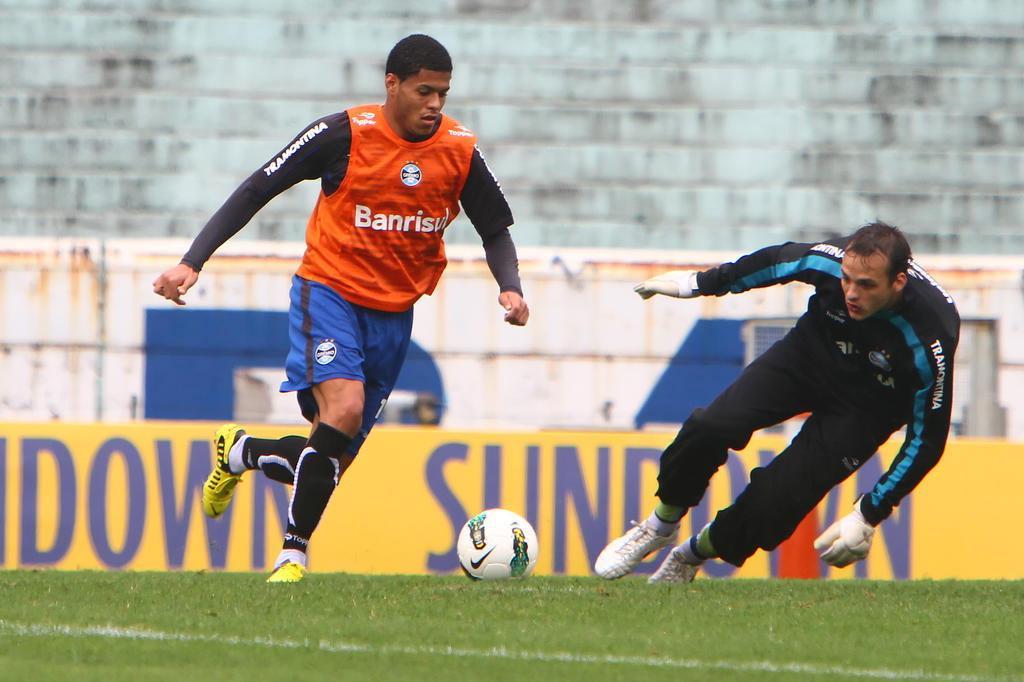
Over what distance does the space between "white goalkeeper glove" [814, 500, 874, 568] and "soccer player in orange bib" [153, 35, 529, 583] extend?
1.51 m

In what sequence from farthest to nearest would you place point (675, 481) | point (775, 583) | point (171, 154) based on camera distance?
1. point (171, 154)
2. point (775, 583)
3. point (675, 481)

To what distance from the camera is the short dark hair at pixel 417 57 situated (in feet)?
21.3

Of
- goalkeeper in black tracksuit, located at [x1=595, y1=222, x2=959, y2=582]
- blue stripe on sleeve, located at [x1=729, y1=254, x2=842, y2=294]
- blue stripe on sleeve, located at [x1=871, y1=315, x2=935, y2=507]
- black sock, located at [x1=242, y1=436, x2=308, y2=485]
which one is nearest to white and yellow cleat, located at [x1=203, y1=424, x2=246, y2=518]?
black sock, located at [x1=242, y1=436, x2=308, y2=485]

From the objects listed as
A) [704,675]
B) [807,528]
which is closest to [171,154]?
[807,528]

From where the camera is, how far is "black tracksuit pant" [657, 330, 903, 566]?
6.71 m

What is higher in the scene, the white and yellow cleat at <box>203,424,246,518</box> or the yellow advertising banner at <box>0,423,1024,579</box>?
the white and yellow cleat at <box>203,424,246,518</box>

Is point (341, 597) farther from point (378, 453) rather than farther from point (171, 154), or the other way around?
point (171, 154)

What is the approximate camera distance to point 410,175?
21.9 ft

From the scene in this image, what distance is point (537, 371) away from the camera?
→ 13164 millimetres

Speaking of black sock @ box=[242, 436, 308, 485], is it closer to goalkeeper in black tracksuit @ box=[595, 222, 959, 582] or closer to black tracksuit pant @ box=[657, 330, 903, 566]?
goalkeeper in black tracksuit @ box=[595, 222, 959, 582]

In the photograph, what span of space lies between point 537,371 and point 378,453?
3206 mm

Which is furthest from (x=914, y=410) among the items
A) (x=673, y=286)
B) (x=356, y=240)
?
(x=356, y=240)

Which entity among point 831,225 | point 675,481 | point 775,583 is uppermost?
point 831,225

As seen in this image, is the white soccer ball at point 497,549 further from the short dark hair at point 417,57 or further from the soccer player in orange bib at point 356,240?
the short dark hair at point 417,57
